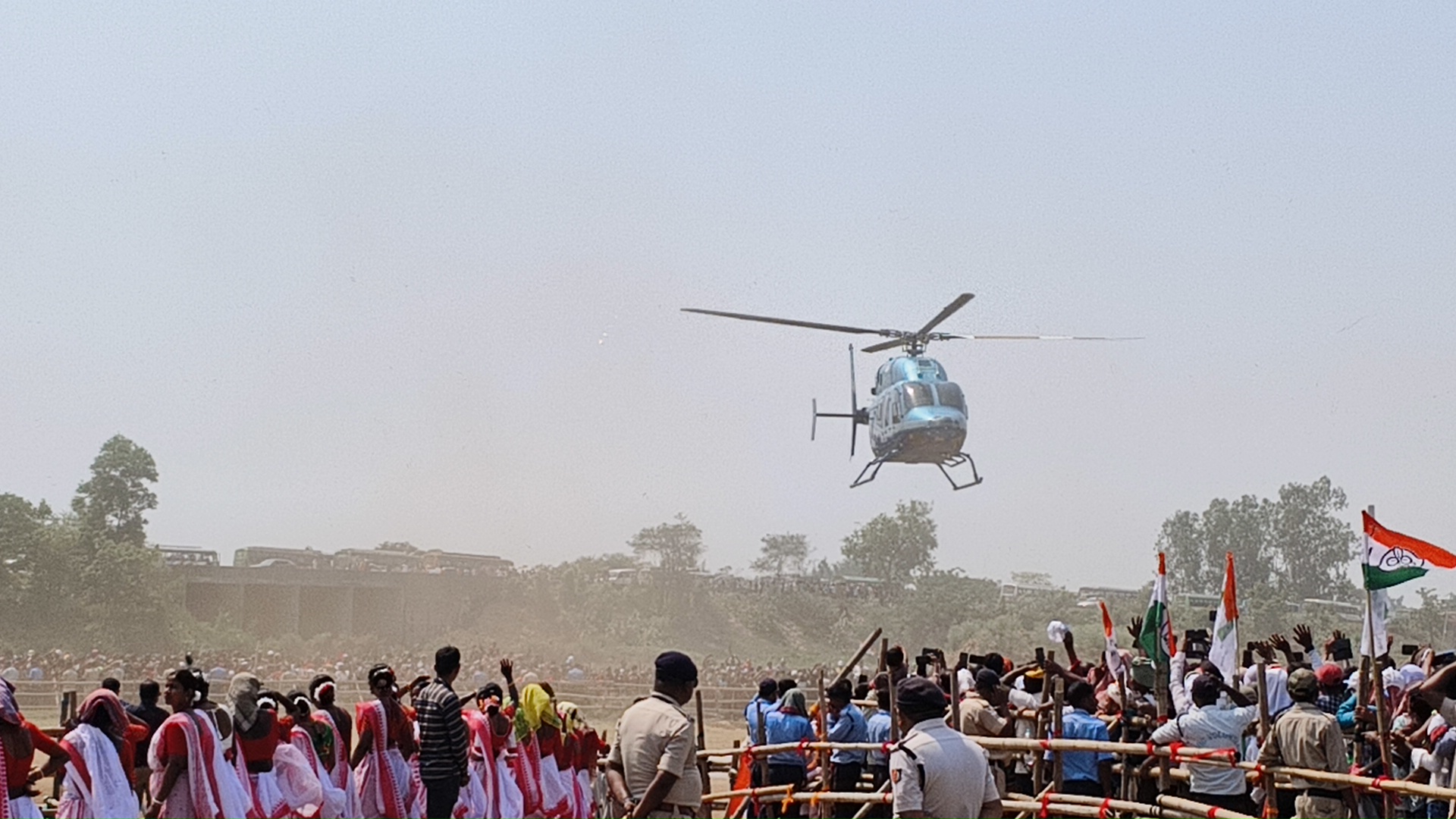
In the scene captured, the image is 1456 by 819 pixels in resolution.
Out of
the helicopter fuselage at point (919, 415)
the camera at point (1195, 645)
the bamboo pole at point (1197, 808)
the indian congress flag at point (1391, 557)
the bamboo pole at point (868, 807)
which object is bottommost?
the bamboo pole at point (868, 807)

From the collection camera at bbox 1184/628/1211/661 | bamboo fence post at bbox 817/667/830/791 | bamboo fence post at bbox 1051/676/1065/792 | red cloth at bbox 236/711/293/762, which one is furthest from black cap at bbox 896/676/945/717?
camera at bbox 1184/628/1211/661

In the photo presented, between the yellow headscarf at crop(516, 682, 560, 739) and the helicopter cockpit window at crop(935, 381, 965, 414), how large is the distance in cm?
2958

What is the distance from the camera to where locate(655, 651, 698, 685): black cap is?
744cm

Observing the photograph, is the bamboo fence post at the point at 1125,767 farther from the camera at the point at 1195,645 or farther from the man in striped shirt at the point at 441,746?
the man in striped shirt at the point at 441,746

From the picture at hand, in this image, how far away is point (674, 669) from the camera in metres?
7.46

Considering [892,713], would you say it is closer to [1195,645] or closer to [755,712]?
[755,712]

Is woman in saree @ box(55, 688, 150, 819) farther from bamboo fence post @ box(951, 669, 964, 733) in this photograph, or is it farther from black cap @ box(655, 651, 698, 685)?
bamboo fence post @ box(951, 669, 964, 733)

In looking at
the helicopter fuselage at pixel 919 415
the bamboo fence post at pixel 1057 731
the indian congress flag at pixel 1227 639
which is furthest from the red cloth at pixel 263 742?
the helicopter fuselage at pixel 919 415

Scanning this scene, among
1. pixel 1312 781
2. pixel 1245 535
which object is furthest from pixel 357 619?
pixel 1312 781

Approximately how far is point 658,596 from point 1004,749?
6816 cm

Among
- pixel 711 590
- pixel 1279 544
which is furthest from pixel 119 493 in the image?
pixel 1279 544

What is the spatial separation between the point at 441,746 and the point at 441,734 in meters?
0.09

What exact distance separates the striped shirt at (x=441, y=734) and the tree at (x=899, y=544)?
3132 inches

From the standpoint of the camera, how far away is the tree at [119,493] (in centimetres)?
6788
